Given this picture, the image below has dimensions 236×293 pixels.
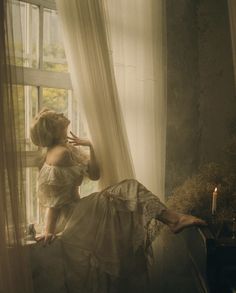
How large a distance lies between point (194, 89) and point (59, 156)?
1139 mm

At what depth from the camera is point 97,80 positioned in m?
1.93

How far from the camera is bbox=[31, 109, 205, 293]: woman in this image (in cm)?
181

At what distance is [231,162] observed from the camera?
2.30m

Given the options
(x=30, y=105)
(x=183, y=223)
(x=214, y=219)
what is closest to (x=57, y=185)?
(x=30, y=105)

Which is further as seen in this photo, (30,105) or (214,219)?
(214,219)

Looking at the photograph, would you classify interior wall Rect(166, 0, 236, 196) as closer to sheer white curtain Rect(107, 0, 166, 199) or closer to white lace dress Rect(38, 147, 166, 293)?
sheer white curtain Rect(107, 0, 166, 199)

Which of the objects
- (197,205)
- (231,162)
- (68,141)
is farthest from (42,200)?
(231,162)

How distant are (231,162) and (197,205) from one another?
34 cm

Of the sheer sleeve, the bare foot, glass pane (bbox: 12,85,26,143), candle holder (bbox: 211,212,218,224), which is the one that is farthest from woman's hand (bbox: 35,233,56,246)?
candle holder (bbox: 211,212,218,224)

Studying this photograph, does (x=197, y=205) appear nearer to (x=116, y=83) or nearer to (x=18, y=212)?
(x=116, y=83)

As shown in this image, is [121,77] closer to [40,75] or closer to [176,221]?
[40,75]

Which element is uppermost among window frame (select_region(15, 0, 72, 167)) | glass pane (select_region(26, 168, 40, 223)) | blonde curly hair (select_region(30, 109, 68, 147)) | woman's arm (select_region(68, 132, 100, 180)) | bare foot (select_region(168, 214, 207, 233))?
window frame (select_region(15, 0, 72, 167))

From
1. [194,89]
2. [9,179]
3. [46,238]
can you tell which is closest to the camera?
[9,179]

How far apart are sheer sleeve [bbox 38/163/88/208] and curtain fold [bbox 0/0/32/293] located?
0.19 m
